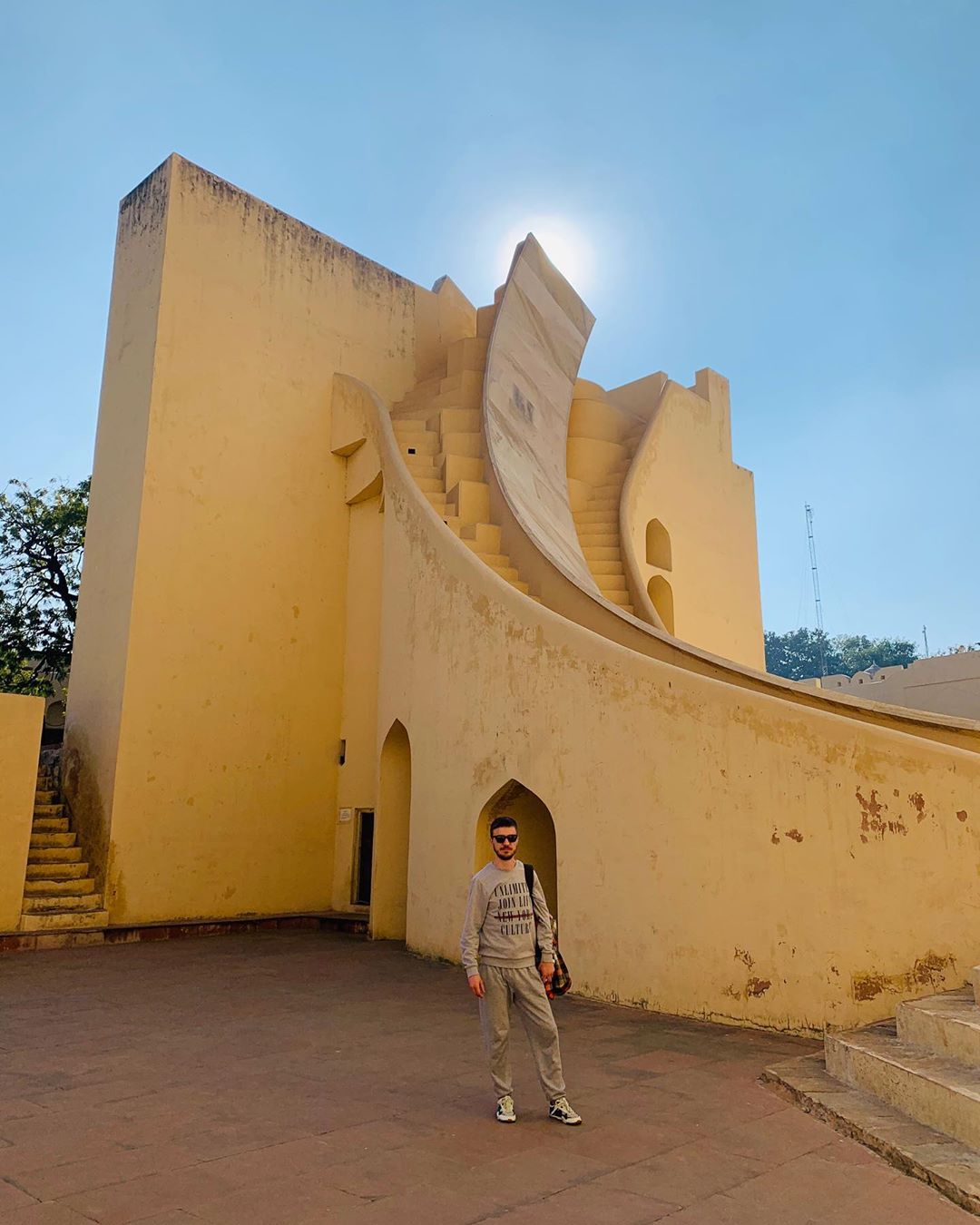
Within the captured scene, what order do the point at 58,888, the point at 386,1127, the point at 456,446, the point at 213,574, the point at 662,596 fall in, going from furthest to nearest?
the point at 662,596 < the point at 456,446 < the point at 213,574 < the point at 58,888 < the point at 386,1127

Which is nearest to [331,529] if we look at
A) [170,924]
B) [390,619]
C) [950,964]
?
[390,619]

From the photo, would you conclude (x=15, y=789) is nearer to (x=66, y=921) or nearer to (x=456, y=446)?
(x=66, y=921)

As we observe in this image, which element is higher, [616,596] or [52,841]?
[616,596]

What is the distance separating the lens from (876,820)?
15.8 feet

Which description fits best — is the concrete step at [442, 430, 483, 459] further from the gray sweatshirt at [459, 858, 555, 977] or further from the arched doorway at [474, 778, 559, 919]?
the gray sweatshirt at [459, 858, 555, 977]

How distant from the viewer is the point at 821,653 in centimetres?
5281

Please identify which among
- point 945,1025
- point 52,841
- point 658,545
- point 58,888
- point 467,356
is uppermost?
point 467,356

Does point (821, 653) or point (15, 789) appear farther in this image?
point (821, 653)

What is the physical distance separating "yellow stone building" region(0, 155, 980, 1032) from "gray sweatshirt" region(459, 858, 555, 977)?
1.91 m

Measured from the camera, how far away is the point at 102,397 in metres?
10.5

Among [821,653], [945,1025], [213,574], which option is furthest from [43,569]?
[821,653]

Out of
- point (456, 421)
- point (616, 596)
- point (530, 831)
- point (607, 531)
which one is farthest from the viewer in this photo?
point (607, 531)

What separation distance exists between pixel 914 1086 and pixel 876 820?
1.58 m

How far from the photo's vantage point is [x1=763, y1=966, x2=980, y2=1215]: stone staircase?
300cm
